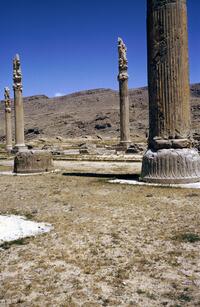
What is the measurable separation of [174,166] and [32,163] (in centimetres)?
661

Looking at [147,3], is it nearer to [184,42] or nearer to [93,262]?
[184,42]

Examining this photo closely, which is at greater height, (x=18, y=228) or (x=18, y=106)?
(x=18, y=106)

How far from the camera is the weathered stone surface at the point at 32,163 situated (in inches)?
600

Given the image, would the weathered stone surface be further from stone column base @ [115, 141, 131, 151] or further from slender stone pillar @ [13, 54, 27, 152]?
slender stone pillar @ [13, 54, 27, 152]

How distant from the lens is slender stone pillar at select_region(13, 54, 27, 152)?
2798 centimetres

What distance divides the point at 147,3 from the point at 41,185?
585 cm

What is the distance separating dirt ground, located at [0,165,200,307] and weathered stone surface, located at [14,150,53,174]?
6574 mm

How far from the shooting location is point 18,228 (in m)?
6.21

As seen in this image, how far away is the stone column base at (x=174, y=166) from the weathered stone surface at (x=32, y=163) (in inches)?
226

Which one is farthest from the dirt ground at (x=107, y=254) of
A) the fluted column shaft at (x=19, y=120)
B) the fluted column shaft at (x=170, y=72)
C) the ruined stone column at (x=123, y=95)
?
the fluted column shaft at (x=19, y=120)

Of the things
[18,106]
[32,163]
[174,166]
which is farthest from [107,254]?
[18,106]

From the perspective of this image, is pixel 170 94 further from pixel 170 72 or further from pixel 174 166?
pixel 174 166

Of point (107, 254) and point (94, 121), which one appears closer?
point (107, 254)

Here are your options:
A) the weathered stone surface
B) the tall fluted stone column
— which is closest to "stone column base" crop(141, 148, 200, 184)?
the tall fluted stone column
